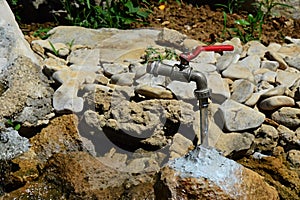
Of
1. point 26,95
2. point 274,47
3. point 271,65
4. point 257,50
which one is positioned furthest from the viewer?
point 274,47

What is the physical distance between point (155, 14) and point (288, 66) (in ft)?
3.59

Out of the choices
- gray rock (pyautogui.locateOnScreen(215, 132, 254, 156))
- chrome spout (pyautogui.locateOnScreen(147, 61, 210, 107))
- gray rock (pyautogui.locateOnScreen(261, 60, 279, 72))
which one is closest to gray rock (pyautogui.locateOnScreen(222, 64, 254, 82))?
gray rock (pyautogui.locateOnScreen(261, 60, 279, 72))

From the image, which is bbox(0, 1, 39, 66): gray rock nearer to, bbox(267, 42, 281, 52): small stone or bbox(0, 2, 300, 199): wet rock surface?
bbox(0, 2, 300, 199): wet rock surface

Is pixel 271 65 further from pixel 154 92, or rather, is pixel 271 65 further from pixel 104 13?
pixel 104 13

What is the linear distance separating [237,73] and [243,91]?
15cm

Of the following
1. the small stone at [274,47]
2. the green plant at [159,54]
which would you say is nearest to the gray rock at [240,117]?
the green plant at [159,54]

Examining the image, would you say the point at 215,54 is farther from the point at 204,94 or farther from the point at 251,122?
the point at 204,94

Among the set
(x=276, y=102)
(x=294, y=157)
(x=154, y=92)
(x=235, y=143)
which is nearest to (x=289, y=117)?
(x=276, y=102)

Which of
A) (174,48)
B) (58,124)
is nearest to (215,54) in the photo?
(174,48)

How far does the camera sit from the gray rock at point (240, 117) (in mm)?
3064

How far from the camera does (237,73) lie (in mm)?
3309

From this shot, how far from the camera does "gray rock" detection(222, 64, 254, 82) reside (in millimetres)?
3297

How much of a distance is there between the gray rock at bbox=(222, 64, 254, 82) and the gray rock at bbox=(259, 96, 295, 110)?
0.17 m

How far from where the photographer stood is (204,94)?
8.64 feet
